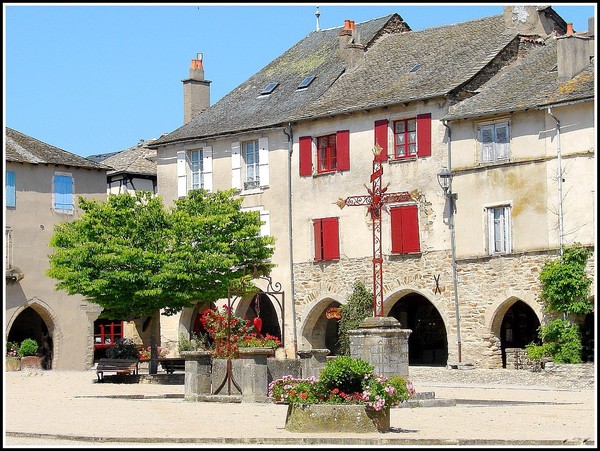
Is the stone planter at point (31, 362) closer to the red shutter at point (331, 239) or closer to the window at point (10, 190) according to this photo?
the window at point (10, 190)

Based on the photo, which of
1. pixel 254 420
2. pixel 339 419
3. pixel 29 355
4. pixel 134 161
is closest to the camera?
pixel 339 419

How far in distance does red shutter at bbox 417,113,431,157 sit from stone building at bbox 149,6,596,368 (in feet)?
0.13

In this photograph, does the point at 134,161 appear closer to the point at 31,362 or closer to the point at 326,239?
the point at 31,362

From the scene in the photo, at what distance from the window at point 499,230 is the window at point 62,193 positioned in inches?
599

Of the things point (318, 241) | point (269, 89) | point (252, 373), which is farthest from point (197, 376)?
point (269, 89)

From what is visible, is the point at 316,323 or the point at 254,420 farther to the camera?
the point at 316,323

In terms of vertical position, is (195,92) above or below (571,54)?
above

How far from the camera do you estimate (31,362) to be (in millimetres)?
42250

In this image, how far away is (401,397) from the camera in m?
18.2

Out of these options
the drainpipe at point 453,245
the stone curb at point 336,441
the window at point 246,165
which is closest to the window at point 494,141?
the drainpipe at point 453,245

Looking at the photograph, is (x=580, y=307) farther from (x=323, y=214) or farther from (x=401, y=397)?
(x=401, y=397)

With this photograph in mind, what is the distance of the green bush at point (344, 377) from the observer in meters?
18.0

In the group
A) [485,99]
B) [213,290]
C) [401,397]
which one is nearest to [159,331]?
[213,290]

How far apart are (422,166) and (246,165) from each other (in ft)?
22.7
